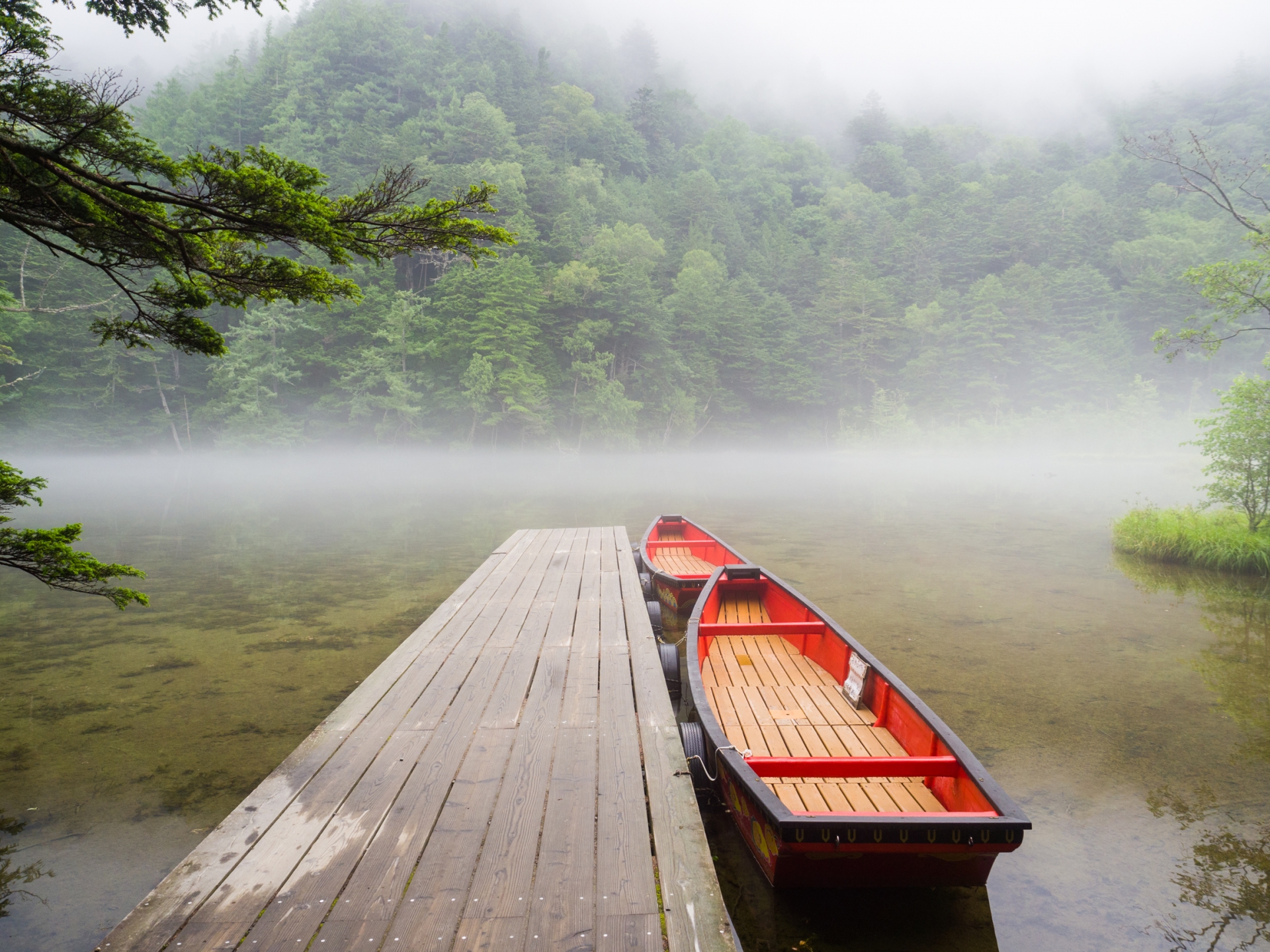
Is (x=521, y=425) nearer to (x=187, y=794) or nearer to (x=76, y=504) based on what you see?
(x=76, y=504)

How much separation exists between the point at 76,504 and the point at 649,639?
75.0 ft

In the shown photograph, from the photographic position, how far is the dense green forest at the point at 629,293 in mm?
38062

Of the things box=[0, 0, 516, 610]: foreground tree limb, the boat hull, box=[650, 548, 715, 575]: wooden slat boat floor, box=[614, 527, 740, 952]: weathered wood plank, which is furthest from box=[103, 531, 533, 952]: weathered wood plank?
box=[650, 548, 715, 575]: wooden slat boat floor

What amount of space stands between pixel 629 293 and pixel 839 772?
4205 centimetres

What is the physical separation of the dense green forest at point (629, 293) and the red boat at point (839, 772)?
33509mm

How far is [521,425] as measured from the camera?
1571 inches

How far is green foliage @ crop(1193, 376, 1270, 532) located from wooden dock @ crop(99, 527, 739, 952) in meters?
12.0

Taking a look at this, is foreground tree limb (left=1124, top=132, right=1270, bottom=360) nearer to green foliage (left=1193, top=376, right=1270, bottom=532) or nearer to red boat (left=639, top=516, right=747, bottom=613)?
green foliage (left=1193, top=376, right=1270, bottom=532)

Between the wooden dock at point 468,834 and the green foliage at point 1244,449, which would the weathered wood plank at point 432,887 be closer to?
the wooden dock at point 468,834

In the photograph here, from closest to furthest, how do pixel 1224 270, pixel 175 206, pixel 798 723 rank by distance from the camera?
pixel 175 206 → pixel 798 723 → pixel 1224 270

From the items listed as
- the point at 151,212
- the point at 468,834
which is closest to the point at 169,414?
the point at 151,212

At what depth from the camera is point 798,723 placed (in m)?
4.09

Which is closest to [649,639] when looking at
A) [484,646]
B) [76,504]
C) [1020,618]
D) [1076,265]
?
[484,646]

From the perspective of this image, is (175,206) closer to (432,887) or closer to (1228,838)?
(432,887)
